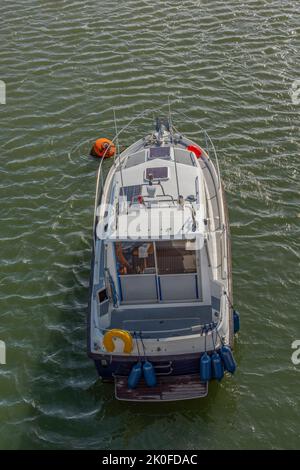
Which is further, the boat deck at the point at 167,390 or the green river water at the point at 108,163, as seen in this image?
the green river water at the point at 108,163

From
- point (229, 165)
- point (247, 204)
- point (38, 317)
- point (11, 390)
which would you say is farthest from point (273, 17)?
point (11, 390)

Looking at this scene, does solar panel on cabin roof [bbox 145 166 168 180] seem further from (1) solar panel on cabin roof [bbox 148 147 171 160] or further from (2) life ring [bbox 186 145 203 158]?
(2) life ring [bbox 186 145 203 158]

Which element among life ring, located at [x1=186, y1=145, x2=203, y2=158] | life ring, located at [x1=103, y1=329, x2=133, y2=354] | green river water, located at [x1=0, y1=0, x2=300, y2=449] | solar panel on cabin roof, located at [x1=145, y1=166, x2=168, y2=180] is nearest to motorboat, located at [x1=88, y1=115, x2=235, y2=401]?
life ring, located at [x1=103, y1=329, x2=133, y2=354]

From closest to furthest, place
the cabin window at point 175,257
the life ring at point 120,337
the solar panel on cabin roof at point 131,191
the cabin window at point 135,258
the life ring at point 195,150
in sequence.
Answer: the life ring at point 120,337 → the cabin window at point 175,257 → the cabin window at point 135,258 → the solar panel on cabin roof at point 131,191 → the life ring at point 195,150

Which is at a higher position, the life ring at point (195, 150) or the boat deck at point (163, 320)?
the life ring at point (195, 150)

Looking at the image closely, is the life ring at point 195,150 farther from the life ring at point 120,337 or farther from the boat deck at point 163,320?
the life ring at point 120,337

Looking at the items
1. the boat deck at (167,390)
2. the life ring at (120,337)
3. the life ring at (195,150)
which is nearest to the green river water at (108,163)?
the boat deck at (167,390)

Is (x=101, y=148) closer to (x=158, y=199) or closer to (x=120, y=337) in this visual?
(x=158, y=199)
